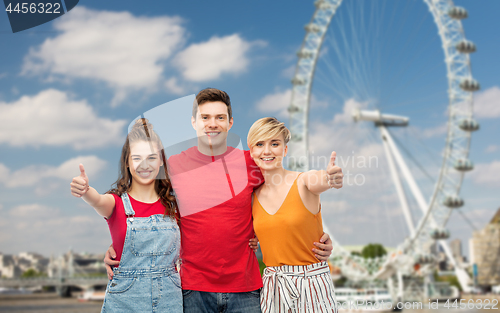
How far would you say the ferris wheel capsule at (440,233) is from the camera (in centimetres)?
1602

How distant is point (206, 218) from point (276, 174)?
336 mm

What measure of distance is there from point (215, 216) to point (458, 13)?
14192 millimetres

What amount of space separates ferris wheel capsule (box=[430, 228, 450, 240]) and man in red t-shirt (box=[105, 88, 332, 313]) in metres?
15.5

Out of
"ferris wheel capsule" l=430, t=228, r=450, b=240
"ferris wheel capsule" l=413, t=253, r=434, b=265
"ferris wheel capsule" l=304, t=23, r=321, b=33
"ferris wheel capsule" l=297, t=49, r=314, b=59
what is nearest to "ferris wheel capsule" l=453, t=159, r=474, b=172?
"ferris wheel capsule" l=430, t=228, r=450, b=240

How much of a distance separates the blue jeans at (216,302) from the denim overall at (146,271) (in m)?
0.04

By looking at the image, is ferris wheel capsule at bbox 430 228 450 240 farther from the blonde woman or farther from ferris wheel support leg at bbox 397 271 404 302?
the blonde woman

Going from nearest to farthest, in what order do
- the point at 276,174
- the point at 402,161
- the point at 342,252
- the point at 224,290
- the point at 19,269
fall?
the point at 224,290
the point at 276,174
the point at 402,161
the point at 342,252
the point at 19,269

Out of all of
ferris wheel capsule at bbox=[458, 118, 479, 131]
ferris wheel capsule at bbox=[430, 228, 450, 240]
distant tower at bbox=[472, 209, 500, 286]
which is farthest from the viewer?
distant tower at bbox=[472, 209, 500, 286]

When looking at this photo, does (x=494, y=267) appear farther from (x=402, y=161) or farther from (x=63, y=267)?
(x=63, y=267)

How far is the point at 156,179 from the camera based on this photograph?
1962 mm

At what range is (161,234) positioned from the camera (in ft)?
6.05

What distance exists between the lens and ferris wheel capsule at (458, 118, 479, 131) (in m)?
14.2

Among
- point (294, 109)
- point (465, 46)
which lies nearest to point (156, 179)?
point (294, 109)

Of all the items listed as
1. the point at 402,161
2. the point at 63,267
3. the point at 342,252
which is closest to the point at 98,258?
the point at 63,267
